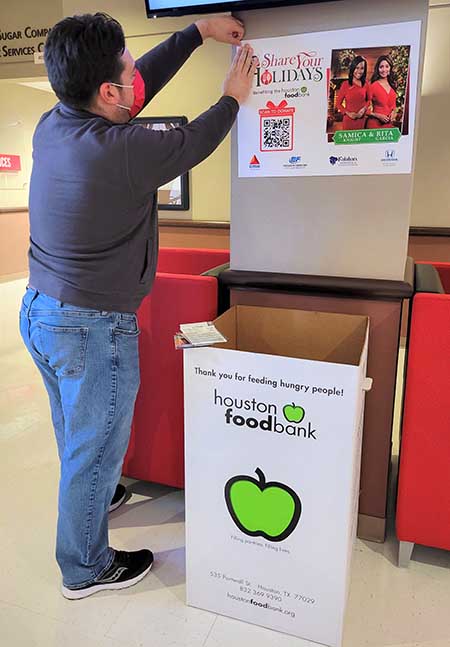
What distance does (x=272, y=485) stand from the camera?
1430mm

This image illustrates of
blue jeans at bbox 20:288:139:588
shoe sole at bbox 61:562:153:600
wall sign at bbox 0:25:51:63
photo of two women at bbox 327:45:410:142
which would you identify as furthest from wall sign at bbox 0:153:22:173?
shoe sole at bbox 61:562:153:600

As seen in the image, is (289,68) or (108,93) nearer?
(108,93)

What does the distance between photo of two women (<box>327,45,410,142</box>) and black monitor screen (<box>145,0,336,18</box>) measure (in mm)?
210

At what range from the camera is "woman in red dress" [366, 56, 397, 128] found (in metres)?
1.59

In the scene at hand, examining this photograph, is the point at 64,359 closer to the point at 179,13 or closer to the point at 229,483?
the point at 229,483

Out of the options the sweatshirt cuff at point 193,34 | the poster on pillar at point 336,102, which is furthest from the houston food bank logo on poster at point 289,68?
the sweatshirt cuff at point 193,34

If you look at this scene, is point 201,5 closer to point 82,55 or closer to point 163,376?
point 82,55

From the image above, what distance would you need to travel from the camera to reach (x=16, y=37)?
5383 mm

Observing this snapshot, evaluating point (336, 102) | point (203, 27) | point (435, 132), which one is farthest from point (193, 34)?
point (435, 132)

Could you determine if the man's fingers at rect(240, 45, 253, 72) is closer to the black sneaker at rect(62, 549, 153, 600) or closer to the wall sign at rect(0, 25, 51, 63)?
the black sneaker at rect(62, 549, 153, 600)

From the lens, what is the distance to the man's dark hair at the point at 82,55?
1.28 meters

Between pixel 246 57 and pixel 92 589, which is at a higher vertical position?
pixel 246 57

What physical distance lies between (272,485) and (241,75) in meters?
1.27

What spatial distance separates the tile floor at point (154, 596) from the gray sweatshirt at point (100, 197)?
3.01 ft
